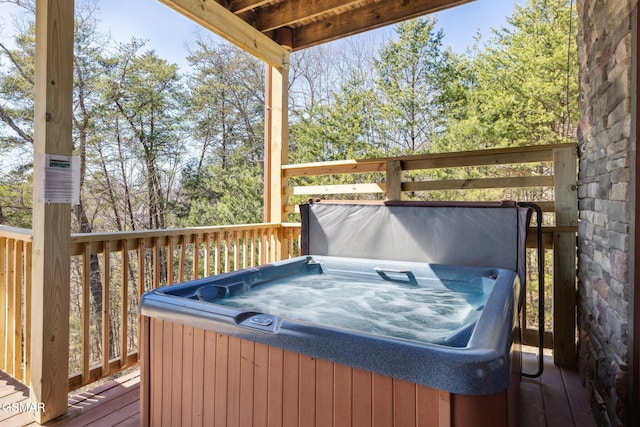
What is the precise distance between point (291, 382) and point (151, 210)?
6.26 m

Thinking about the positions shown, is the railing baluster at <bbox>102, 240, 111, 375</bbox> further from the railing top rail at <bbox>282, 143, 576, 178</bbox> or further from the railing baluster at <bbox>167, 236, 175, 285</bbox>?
the railing top rail at <bbox>282, 143, 576, 178</bbox>

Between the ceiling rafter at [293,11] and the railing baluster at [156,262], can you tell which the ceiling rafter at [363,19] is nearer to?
the ceiling rafter at [293,11]

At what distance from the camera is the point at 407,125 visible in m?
6.58

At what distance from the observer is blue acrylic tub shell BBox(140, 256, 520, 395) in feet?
2.94

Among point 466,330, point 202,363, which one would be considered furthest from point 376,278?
point 202,363

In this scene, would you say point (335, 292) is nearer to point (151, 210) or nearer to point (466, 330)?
point (466, 330)

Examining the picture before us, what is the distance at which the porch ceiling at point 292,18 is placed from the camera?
3.38 metres

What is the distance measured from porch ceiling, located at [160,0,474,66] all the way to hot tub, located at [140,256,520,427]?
100 inches

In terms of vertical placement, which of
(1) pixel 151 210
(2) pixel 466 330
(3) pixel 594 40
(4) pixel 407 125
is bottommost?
(2) pixel 466 330

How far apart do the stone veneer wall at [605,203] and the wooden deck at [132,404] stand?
0.10 m

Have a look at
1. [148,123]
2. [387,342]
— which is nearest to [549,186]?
[387,342]

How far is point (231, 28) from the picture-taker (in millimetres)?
3523

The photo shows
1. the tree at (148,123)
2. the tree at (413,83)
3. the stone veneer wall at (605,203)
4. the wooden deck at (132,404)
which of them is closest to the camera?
the stone veneer wall at (605,203)

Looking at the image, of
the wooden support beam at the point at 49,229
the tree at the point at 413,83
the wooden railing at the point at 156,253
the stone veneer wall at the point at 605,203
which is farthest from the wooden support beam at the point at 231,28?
the tree at the point at 413,83
